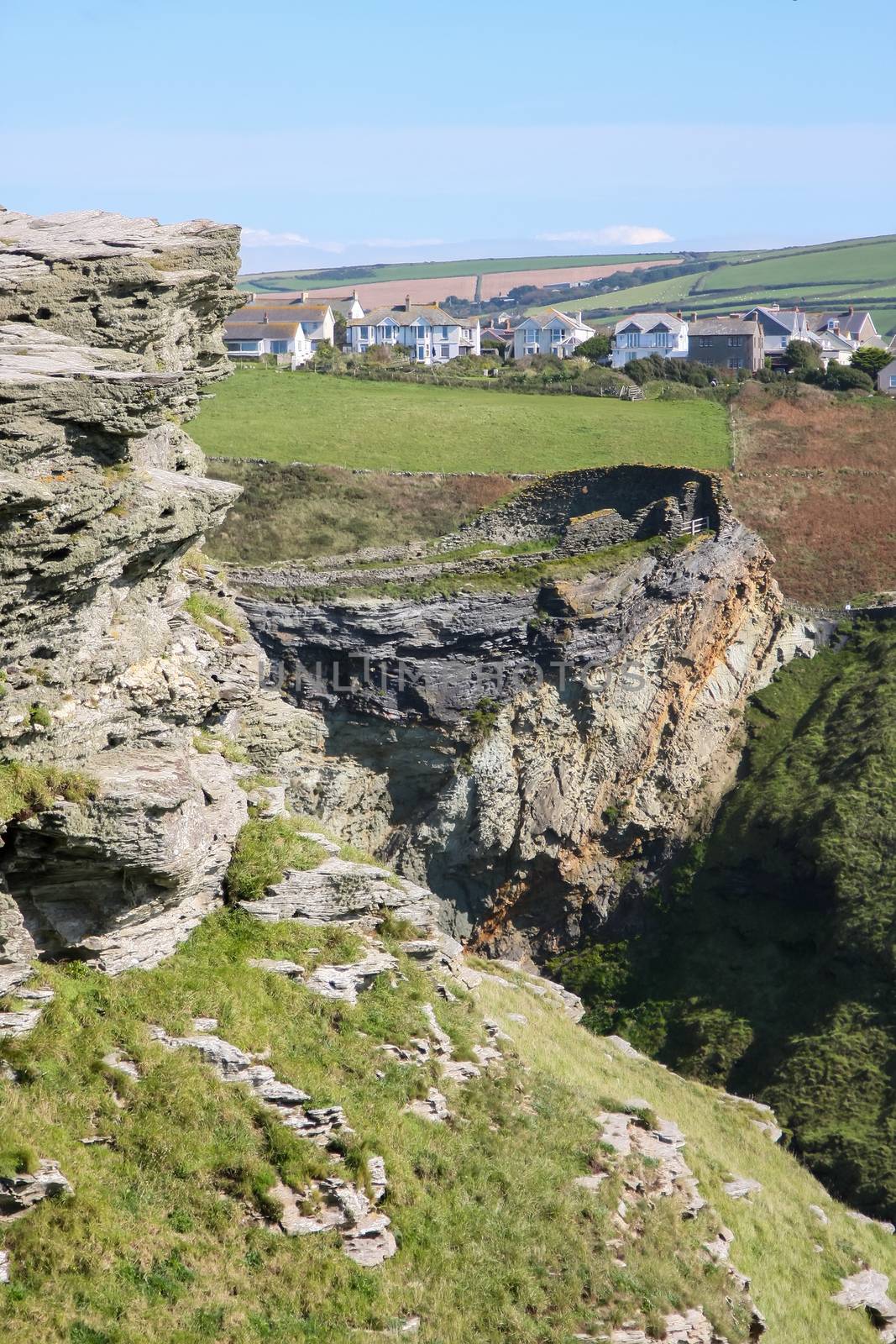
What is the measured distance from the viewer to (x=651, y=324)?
11431 cm

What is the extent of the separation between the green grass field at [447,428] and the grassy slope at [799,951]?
19702 millimetres

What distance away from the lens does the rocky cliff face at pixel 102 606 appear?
50.2ft

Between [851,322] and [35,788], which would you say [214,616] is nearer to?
[35,788]

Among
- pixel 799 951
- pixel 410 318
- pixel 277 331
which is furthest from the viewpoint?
pixel 410 318

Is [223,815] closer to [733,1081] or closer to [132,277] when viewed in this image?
[132,277]

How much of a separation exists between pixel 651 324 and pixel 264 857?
102 m

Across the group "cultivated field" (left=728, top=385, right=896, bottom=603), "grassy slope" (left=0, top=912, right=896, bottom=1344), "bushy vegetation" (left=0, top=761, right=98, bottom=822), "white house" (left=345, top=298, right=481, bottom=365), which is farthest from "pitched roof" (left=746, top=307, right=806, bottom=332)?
"bushy vegetation" (left=0, top=761, right=98, bottom=822)

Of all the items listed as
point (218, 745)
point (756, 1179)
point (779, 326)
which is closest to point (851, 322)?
point (779, 326)

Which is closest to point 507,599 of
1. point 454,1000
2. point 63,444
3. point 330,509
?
point 330,509

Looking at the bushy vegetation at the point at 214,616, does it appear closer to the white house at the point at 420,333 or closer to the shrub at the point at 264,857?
the shrub at the point at 264,857

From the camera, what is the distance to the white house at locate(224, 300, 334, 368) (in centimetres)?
10575

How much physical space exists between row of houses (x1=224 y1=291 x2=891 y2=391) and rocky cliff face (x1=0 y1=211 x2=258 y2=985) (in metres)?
80.4

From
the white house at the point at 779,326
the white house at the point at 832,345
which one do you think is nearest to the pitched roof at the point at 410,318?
the white house at the point at 779,326

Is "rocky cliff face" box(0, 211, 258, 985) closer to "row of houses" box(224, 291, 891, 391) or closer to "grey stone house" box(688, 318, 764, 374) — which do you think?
"row of houses" box(224, 291, 891, 391)
